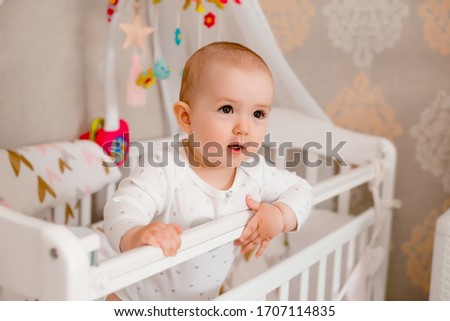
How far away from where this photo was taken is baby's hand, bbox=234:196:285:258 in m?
0.99

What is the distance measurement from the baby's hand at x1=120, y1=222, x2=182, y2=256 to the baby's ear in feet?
0.86

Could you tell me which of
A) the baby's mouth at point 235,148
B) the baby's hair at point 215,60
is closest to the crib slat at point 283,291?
the baby's mouth at point 235,148

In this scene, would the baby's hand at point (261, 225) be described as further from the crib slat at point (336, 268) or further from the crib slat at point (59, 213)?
the crib slat at point (59, 213)

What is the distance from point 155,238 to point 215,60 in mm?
338

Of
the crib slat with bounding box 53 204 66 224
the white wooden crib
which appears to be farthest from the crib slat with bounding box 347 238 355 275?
the crib slat with bounding box 53 204 66 224

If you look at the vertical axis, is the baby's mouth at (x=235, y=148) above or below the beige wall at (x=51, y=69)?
below

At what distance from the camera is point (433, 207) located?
1762 millimetres

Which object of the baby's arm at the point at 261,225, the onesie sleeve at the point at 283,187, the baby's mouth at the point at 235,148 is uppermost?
the baby's mouth at the point at 235,148

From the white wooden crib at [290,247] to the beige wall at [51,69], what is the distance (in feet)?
0.66

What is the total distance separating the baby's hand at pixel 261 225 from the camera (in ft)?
3.23
